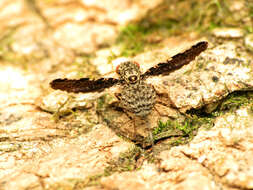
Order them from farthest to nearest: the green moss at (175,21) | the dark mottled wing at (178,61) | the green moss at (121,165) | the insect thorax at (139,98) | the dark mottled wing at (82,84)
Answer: the green moss at (175,21) < the dark mottled wing at (178,61) < the dark mottled wing at (82,84) < the insect thorax at (139,98) < the green moss at (121,165)

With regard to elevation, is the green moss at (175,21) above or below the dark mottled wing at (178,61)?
above

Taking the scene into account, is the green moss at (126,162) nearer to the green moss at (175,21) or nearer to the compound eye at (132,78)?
the compound eye at (132,78)

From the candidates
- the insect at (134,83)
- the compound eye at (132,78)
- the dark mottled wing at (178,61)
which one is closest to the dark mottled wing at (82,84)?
the insect at (134,83)

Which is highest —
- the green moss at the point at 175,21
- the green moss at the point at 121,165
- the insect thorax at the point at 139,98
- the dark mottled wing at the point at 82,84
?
the green moss at the point at 175,21

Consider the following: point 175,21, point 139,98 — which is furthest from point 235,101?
point 175,21

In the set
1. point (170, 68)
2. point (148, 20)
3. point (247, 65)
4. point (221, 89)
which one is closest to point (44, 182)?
point (170, 68)

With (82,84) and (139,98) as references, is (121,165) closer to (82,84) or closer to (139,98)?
(139,98)
